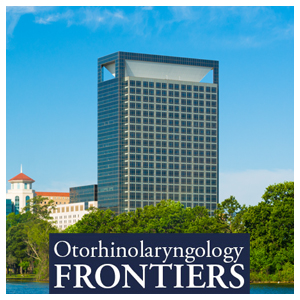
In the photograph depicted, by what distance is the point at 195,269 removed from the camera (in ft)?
151

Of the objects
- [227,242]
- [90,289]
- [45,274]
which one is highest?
[227,242]

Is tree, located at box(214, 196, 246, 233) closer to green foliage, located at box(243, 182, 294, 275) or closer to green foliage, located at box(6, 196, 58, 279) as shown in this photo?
green foliage, located at box(243, 182, 294, 275)

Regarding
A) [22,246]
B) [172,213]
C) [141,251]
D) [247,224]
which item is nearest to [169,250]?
[141,251]

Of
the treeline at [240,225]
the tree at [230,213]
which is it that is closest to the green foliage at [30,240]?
the treeline at [240,225]

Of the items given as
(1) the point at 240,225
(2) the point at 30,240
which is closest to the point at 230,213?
(1) the point at 240,225

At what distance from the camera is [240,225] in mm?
97500

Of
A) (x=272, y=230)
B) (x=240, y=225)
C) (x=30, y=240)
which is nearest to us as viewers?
(x=272, y=230)

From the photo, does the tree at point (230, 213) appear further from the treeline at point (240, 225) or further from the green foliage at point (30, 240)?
the green foliage at point (30, 240)

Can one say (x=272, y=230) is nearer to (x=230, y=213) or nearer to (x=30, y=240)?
(x=230, y=213)

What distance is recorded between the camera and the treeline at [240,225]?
8788 centimetres

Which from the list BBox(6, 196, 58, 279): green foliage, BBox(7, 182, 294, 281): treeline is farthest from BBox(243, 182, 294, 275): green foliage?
BBox(6, 196, 58, 279): green foliage

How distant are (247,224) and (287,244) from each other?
743cm

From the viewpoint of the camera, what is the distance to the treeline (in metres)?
87.9

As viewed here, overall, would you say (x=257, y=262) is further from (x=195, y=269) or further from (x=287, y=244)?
(x=195, y=269)
